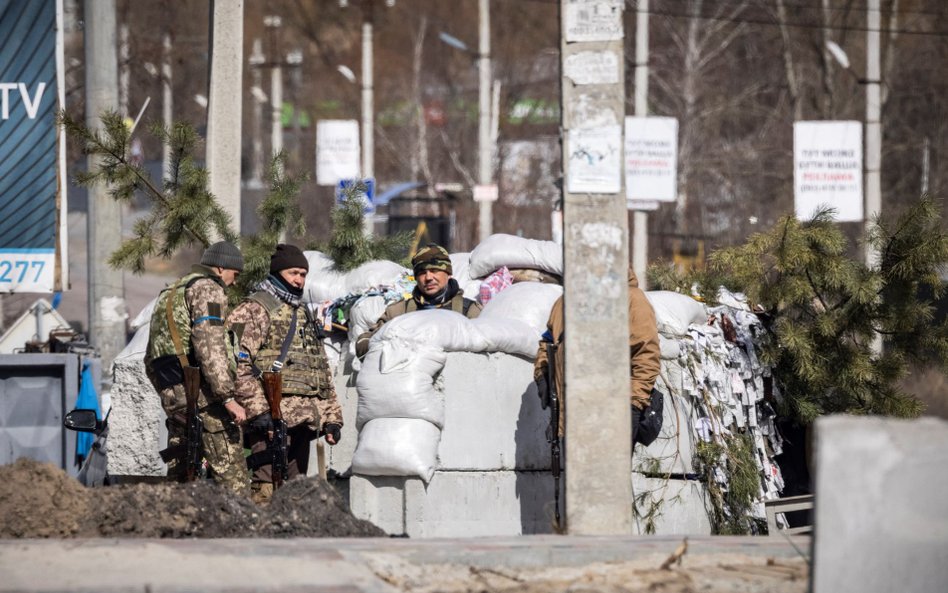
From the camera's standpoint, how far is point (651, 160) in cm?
1892

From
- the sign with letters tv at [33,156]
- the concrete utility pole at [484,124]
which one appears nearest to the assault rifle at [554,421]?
the sign with letters tv at [33,156]

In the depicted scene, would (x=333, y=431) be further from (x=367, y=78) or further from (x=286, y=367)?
(x=367, y=78)

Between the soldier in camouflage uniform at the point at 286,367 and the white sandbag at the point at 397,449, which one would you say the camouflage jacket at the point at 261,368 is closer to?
the soldier in camouflage uniform at the point at 286,367

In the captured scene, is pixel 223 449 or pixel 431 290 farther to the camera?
pixel 431 290

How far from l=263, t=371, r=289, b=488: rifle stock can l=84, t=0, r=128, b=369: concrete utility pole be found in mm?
4726

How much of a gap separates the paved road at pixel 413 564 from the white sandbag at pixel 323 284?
158 inches

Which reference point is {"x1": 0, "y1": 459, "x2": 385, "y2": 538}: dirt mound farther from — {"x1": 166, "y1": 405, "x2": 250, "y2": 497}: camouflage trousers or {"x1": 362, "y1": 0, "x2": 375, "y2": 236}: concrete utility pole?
{"x1": 362, "y1": 0, "x2": 375, "y2": 236}: concrete utility pole

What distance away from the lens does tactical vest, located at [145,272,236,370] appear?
7.39 meters

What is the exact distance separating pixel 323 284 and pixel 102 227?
290 centimetres

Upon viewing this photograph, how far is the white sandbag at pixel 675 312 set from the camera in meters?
8.42

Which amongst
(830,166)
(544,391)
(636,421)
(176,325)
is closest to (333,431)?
(176,325)

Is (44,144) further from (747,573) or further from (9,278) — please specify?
(747,573)

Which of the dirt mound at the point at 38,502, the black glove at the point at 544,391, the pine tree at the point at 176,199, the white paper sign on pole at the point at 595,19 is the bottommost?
the dirt mound at the point at 38,502

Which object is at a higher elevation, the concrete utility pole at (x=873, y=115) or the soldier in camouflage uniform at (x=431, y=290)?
the concrete utility pole at (x=873, y=115)
